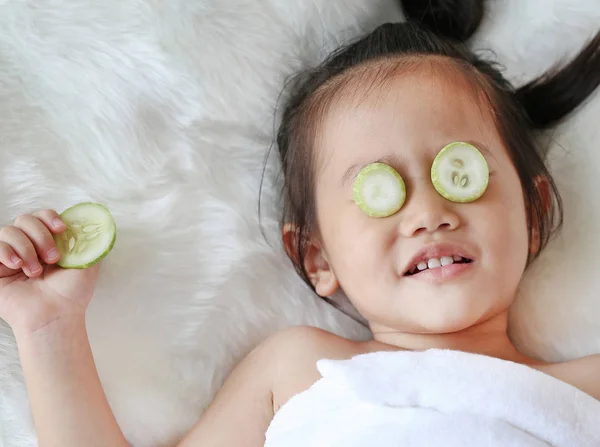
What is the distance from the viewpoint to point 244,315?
4.19ft

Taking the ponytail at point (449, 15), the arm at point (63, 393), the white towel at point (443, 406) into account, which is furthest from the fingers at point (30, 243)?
the ponytail at point (449, 15)

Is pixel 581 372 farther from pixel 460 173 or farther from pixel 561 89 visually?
pixel 561 89

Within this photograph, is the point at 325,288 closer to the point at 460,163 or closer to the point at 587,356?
the point at 460,163

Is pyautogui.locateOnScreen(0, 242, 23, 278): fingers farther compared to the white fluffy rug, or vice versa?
the white fluffy rug

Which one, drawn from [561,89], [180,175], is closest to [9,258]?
[180,175]

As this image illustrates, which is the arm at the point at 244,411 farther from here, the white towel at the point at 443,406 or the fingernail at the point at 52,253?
the fingernail at the point at 52,253

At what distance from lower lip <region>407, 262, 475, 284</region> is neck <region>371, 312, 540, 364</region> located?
14cm

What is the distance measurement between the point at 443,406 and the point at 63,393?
568 millimetres

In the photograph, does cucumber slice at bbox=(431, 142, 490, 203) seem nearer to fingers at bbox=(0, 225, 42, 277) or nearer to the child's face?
the child's face

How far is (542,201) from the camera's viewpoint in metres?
1.27

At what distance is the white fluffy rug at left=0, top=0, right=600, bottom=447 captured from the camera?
1225mm

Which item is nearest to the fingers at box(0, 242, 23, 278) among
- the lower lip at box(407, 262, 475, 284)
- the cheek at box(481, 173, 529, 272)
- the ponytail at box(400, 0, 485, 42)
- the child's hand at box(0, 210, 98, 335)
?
the child's hand at box(0, 210, 98, 335)

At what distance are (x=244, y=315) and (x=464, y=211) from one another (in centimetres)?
43

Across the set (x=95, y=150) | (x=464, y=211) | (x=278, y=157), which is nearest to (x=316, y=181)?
(x=278, y=157)
